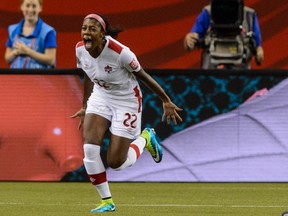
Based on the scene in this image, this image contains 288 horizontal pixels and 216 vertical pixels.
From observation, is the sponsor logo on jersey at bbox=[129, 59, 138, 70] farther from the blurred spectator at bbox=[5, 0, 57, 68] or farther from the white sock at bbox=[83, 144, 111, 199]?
the blurred spectator at bbox=[5, 0, 57, 68]

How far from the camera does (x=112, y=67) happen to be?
33.9 feet

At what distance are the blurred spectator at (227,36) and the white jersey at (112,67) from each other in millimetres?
3093

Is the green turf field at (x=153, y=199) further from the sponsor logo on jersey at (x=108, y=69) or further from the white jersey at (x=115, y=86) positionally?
the sponsor logo on jersey at (x=108, y=69)

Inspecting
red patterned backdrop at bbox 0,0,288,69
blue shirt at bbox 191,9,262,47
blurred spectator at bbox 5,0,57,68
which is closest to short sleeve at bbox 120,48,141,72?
blurred spectator at bbox 5,0,57,68

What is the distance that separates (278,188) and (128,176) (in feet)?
5.90

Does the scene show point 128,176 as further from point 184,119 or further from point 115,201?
point 115,201

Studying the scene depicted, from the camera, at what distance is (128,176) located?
13.5 meters

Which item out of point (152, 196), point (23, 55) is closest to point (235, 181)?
point (152, 196)

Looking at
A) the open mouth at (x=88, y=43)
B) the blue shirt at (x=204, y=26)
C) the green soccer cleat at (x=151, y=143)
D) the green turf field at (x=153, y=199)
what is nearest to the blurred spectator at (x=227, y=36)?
the blue shirt at (x=204, y=26)

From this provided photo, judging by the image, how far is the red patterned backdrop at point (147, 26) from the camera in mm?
16438

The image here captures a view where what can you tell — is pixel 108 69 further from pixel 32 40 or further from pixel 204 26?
pixel 204 26

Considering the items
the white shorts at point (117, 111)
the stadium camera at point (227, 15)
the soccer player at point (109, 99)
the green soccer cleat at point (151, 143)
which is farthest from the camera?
the stadium camera at point (227, 15)

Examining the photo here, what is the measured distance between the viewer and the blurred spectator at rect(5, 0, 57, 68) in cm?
1349

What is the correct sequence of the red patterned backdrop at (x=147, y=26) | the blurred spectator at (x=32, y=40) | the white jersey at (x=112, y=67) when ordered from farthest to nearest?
the red patterned backdrop at (x=147, y=26)
the blurred spectator at (x=32, y=40)
the white jersey at (x=112, y=67)
